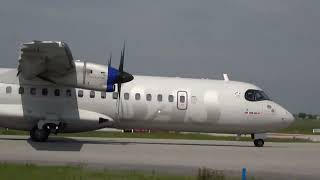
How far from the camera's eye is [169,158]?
725 inches

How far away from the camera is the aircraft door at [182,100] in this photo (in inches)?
936

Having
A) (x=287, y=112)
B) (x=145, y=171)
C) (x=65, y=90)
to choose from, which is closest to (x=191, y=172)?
(x=145, y=171)

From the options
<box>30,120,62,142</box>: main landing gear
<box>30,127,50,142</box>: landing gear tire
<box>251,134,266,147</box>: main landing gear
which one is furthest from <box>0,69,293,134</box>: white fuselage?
<box>30,127,50,142</box>: landing gear tire

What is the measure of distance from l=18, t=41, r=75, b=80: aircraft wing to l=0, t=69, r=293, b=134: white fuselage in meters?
1.31

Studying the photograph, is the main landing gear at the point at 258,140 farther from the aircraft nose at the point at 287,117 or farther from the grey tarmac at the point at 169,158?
the grey tarmac at the point at 169,158

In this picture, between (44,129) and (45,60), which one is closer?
(45,60)

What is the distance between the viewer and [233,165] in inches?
669

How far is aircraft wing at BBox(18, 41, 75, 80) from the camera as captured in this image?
1908cm

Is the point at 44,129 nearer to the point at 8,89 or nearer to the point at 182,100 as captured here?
the point at 8,89

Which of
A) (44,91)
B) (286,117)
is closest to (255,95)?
(286,117)

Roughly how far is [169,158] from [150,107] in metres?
5.43

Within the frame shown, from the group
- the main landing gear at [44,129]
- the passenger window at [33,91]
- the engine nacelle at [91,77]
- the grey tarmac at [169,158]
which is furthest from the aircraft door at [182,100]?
the passenger window at [33,91]

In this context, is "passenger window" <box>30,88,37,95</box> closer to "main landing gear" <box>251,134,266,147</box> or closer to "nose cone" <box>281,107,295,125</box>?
"main landing gear" <box>251,134,266,147</box>

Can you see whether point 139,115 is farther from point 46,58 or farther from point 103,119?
point 46,58
